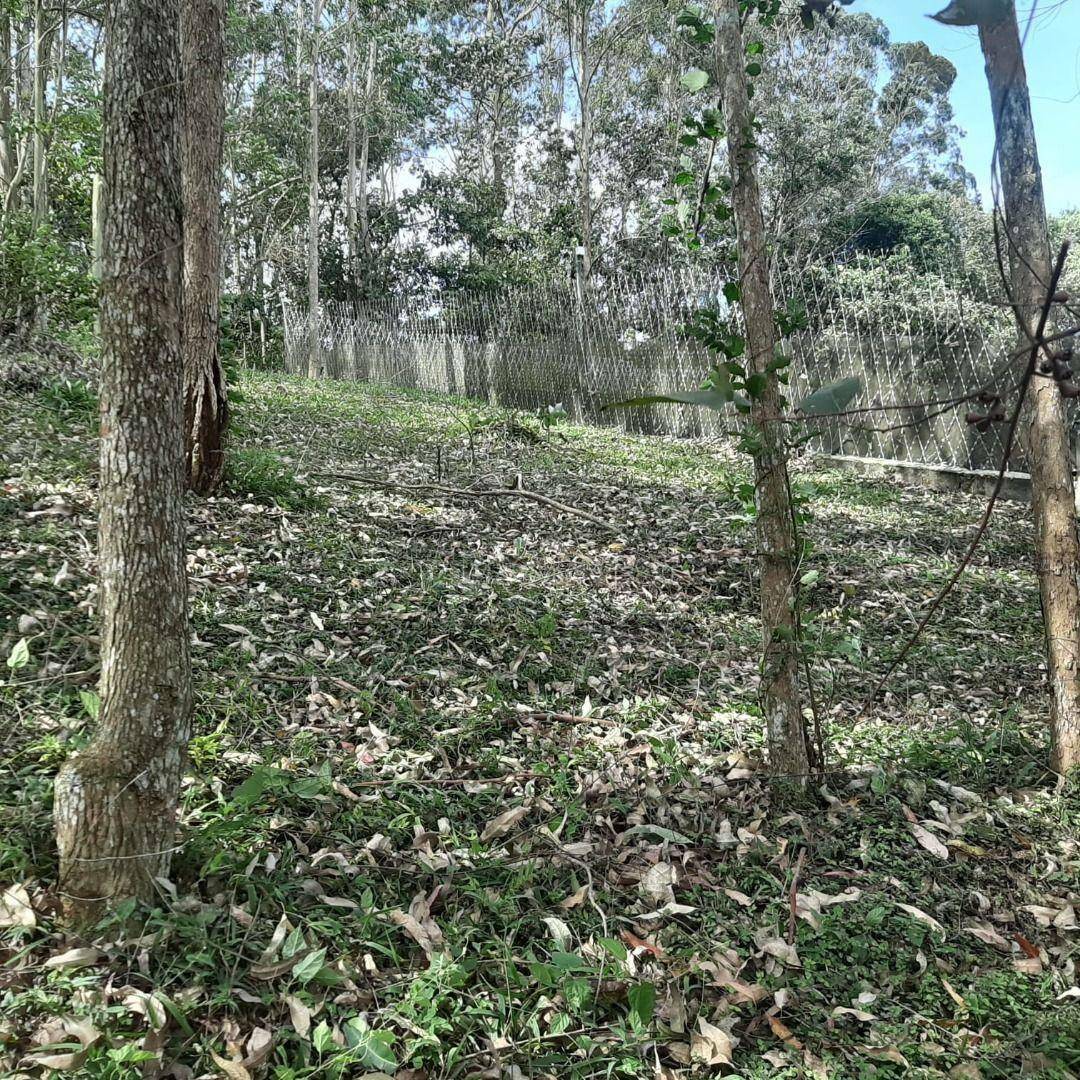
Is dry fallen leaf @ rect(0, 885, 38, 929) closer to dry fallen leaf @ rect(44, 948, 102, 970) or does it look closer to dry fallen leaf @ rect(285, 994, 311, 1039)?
dry fallen leaf @ rect(44, 948, 102, 970)

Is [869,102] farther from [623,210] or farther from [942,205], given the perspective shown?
[623,210]

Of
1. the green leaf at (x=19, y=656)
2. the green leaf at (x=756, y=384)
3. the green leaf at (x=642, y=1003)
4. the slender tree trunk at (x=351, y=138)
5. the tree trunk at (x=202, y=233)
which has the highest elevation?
the slender tree trunk at (x=351, y=138)

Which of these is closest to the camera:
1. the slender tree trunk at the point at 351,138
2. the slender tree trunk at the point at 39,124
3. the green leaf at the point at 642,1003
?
the green leaf at the point at 642,1003

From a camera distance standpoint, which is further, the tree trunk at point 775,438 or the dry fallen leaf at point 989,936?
the tree trunk at point 775,438

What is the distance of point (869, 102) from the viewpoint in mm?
18500

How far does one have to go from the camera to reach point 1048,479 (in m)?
2.85

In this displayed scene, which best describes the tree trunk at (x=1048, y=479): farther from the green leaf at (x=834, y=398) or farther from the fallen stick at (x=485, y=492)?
the green leaf at (x=834, y=398)

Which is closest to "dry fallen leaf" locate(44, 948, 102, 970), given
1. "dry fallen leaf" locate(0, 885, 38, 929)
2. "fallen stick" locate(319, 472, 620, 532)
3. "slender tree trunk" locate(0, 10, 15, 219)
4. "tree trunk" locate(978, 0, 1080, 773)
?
"dry fallen leaf" locate(0, 885, 38, 929)

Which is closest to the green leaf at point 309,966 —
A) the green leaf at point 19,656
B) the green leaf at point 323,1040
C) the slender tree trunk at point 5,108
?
the green leaf at point 323,1040

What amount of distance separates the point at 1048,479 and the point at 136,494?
2.79m

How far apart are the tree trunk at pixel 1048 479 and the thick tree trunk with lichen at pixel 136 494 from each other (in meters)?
2.56

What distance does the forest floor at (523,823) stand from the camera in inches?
69.7

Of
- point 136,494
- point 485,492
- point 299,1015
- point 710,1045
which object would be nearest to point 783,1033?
point 710,1045

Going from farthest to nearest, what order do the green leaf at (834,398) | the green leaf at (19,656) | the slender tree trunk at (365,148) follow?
the slender tree trunk at (365,148)
the green leaf at (19,656)
the green leaf at (834,398)
